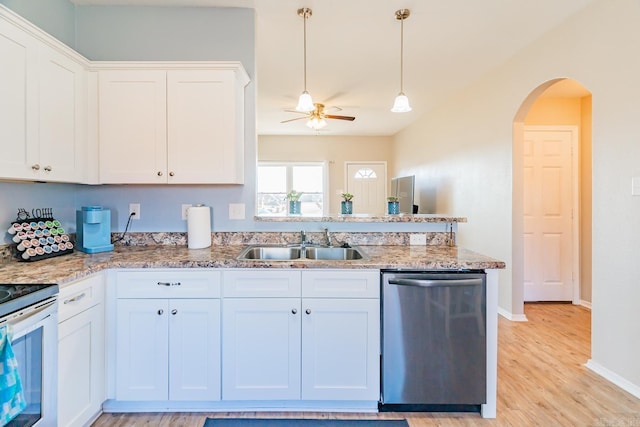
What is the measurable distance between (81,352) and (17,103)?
126 cm

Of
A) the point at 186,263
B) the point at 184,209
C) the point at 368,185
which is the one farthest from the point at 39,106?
the point at 368,185

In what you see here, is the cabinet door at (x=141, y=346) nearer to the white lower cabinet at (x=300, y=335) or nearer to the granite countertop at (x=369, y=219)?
the white lower cabinet at (x=300, y=335)

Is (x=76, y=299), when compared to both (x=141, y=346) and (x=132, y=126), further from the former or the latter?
(x=132, y=126)

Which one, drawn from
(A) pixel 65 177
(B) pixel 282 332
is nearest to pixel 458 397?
(B) pixel 282 332

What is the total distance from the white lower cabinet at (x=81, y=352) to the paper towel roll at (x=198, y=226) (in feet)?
1.95

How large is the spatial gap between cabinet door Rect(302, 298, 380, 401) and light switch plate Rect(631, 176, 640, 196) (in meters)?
1.74

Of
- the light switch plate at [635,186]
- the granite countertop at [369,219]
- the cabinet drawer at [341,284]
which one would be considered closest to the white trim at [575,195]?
the light switch plate at [635,186]

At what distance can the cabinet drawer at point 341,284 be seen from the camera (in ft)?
5.76

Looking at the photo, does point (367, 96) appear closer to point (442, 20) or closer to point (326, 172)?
point (442, 20)

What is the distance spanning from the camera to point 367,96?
4465 millimetres

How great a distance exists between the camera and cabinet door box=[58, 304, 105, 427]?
1.47 metres

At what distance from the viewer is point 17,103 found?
1.62 metres

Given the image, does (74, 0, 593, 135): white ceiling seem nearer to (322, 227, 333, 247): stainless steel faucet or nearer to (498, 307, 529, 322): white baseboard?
(322, 227, 333, 247): stainless steel faucet

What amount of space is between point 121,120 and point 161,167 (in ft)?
1.27
